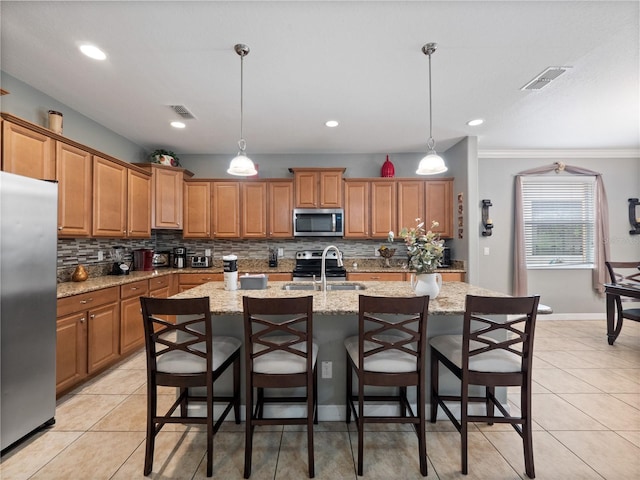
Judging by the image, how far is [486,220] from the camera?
457 centimetres

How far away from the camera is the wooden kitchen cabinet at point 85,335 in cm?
234

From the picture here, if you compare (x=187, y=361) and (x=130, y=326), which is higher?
(x=187, y=361)

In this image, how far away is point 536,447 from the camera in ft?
6.00

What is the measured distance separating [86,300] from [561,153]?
6.75 m

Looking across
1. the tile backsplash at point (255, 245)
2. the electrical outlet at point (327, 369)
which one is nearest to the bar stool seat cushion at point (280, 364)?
the electrical outlet at point (327, 369)

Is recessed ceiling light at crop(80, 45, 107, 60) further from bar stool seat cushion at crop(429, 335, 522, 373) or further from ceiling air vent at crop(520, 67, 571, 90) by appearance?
ceiling air vent at crop(520, 67, 571, 90)

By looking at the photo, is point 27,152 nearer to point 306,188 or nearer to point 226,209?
point 226,209

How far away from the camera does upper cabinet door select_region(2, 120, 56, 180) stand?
2141mm

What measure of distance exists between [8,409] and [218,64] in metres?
2.77

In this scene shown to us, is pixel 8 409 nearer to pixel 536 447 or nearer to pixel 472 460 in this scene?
pixel 472 460

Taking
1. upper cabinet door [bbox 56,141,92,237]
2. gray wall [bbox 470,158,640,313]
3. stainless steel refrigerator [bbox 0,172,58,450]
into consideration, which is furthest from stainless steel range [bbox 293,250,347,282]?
stainless steel refrigerator [bbox 0,172,58,450]

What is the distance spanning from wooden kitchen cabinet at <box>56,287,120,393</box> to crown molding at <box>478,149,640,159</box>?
5.52 metres

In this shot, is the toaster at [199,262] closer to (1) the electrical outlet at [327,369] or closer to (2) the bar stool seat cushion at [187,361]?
(2) the bar stool seat cushion at [187,361]

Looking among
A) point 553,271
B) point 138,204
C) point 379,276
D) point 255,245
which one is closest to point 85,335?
point 138,204
